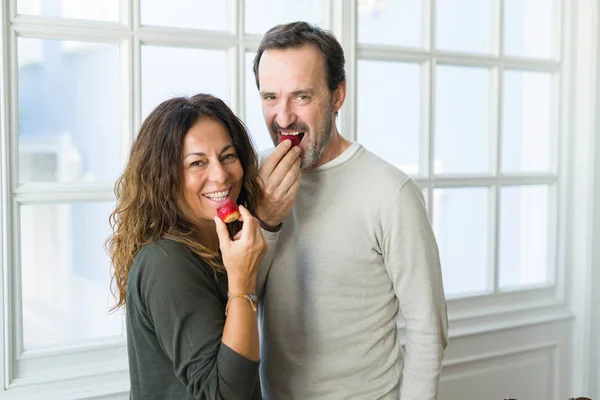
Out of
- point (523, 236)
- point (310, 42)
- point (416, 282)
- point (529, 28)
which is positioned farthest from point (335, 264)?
point (529, 28)

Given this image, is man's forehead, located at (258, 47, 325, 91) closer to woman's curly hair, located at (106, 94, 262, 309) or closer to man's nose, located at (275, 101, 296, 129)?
man's nose, located at (275, 101, 296, 129)

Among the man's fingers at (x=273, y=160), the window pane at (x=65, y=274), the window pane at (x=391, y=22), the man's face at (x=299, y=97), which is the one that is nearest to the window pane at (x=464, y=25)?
the window pane at (x=391, y=22)

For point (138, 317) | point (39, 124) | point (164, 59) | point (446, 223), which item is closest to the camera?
point (138, 317)

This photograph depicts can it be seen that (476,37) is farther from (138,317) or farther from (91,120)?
(138,317)

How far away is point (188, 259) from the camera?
1.37 meters

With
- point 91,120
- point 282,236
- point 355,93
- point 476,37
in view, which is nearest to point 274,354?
point 282,236

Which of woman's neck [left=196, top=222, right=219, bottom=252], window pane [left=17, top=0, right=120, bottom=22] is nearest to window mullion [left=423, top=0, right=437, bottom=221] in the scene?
window pane [left=17, top=0, right=120, bottom=22]

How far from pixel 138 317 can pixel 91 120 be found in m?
0.90

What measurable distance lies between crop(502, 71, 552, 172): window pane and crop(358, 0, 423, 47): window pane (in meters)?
0.52

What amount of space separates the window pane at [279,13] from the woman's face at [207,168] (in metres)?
0.94

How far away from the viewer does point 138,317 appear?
1368 millimetres

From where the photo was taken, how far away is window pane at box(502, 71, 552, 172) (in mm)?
2979

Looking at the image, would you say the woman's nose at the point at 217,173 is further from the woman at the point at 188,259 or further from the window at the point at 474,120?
the window at the point at 474,120

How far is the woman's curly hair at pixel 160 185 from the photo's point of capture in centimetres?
143
